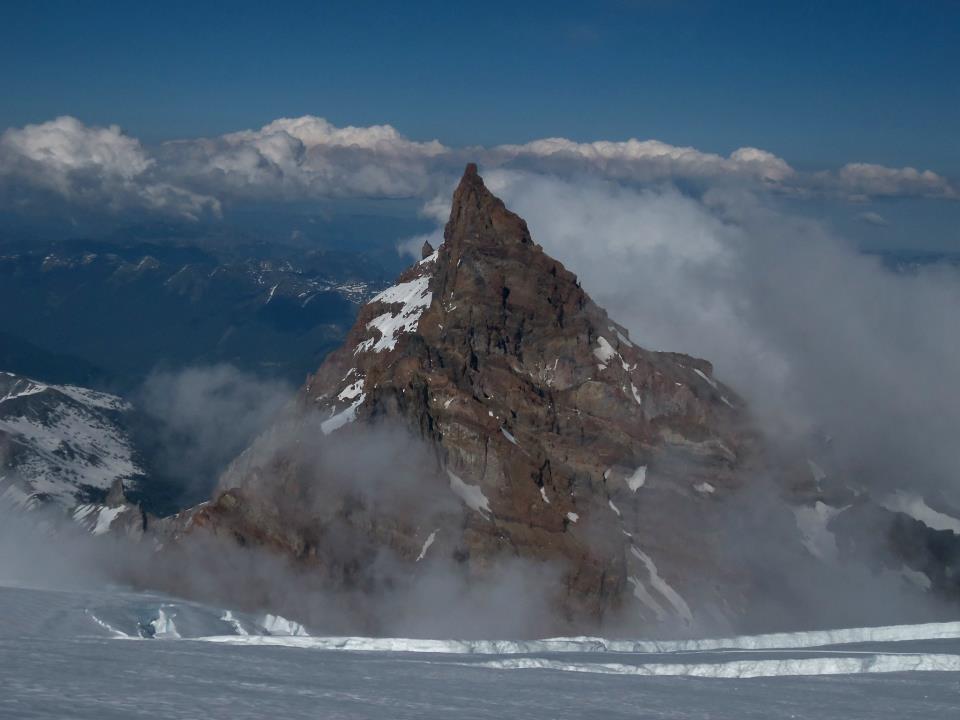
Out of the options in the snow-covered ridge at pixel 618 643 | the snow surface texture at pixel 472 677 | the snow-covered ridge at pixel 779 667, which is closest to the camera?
the snow surface texture at pixel 472 677

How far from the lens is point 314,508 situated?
535 feet

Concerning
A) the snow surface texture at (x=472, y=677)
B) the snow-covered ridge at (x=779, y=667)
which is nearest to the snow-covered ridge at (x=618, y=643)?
the snow surface texture at (x=472, y=677)

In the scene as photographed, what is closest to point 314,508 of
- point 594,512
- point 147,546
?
point 147,546

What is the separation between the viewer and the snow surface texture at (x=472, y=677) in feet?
103

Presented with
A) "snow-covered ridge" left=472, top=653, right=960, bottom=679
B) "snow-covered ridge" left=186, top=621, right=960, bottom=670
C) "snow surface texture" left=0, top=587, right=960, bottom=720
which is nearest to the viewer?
"snow surface texture" left=0, top=587, right=960, bottom=720

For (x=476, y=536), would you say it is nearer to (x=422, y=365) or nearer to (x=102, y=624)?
(x=422, y=365)

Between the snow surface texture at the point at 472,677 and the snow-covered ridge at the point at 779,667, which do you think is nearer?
the snow surface texture at the point at 472,677

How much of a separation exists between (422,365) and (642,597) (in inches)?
2527

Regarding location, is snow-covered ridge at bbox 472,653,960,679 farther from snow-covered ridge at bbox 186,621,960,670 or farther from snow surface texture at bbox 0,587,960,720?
snow-covered ridge at bbox 186,621,960,670

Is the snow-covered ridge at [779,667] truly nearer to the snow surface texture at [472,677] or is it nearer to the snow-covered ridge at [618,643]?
the snow surface texture at [472,677]

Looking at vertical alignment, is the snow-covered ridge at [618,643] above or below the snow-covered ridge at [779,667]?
below

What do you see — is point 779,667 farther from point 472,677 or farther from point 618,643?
point 618,643

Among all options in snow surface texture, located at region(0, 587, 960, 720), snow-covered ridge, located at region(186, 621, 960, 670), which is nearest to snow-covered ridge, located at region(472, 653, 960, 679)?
snow surface texture, located at region(0, 587, 960, 720)

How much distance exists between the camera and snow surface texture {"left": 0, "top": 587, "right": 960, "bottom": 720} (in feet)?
103
